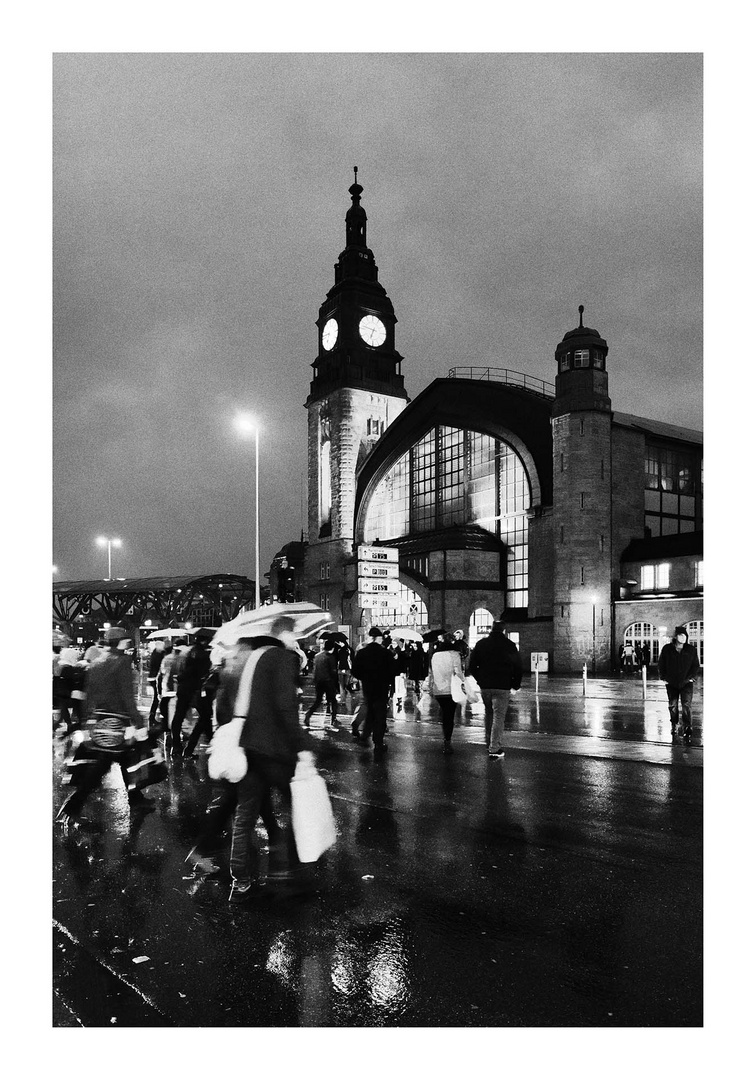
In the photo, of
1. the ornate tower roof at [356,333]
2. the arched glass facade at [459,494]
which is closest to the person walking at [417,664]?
the arched glass facade at [459,494]

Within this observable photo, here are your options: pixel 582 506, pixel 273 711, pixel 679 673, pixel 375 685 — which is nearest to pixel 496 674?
pixel 375 685

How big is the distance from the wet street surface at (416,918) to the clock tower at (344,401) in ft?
154

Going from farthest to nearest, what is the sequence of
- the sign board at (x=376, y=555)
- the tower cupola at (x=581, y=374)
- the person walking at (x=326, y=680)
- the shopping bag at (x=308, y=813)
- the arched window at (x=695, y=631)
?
the tower cupola at (x=581, y=374) < the arched window at (x=695, y=631) < the sign board at (x=376, y=555) < the person walking at (x=326, y=680) < the shopping bag at (x=308, y=813)

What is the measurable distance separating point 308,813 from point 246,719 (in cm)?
75

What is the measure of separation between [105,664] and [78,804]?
4.25 feet

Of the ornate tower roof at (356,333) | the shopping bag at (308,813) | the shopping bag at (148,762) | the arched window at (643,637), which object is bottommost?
the arched window at (643,637)

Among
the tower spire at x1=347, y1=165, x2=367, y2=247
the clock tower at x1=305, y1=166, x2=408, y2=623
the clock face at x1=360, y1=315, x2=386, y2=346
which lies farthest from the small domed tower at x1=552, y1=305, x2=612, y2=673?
the tower spire at x1=347, y1=165, x2=367, y2=247

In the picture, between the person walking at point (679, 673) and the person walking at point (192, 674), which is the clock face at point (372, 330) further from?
the person walking at point (192, 674)

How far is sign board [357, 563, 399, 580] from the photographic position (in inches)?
937

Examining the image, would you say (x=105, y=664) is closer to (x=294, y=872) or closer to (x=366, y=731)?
(x=294, y=872)

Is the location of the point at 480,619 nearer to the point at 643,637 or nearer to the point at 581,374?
the point at 643,637

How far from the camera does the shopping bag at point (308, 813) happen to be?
522cm

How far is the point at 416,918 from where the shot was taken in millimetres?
4836
